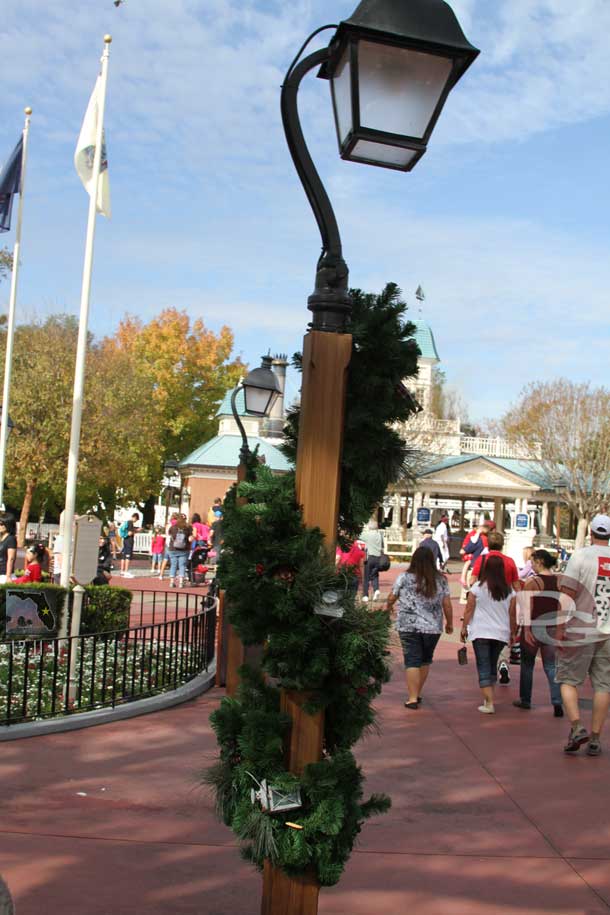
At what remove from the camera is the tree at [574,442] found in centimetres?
4822

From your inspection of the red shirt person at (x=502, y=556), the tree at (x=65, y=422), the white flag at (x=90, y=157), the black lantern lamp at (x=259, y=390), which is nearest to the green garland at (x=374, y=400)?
the red shirt person at (x=502, y=556)

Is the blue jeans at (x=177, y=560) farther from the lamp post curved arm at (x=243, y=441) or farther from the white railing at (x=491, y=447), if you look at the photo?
the white railing at (x=491, y=447)

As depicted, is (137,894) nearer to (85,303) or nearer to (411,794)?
(411,794)

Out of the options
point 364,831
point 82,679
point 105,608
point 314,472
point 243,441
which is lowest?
point 364,831

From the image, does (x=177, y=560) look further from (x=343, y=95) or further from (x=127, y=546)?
(x=343, y=95)

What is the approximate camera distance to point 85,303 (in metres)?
16.9

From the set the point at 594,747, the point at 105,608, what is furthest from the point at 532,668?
the point at 105,608

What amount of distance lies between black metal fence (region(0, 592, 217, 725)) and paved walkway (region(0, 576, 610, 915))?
1.60 ft

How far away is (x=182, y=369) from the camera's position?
171 feet

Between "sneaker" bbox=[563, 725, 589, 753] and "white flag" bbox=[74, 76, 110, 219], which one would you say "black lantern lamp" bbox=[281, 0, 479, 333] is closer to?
"sneaker" bbox=[563, 725, 589, 753]

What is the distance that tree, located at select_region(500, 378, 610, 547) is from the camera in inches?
1898

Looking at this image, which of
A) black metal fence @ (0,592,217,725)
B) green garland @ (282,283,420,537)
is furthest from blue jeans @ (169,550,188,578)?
green garland @ (282,283,420,537)

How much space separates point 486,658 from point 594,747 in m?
1.90

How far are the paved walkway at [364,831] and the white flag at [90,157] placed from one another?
1171 centimetres
